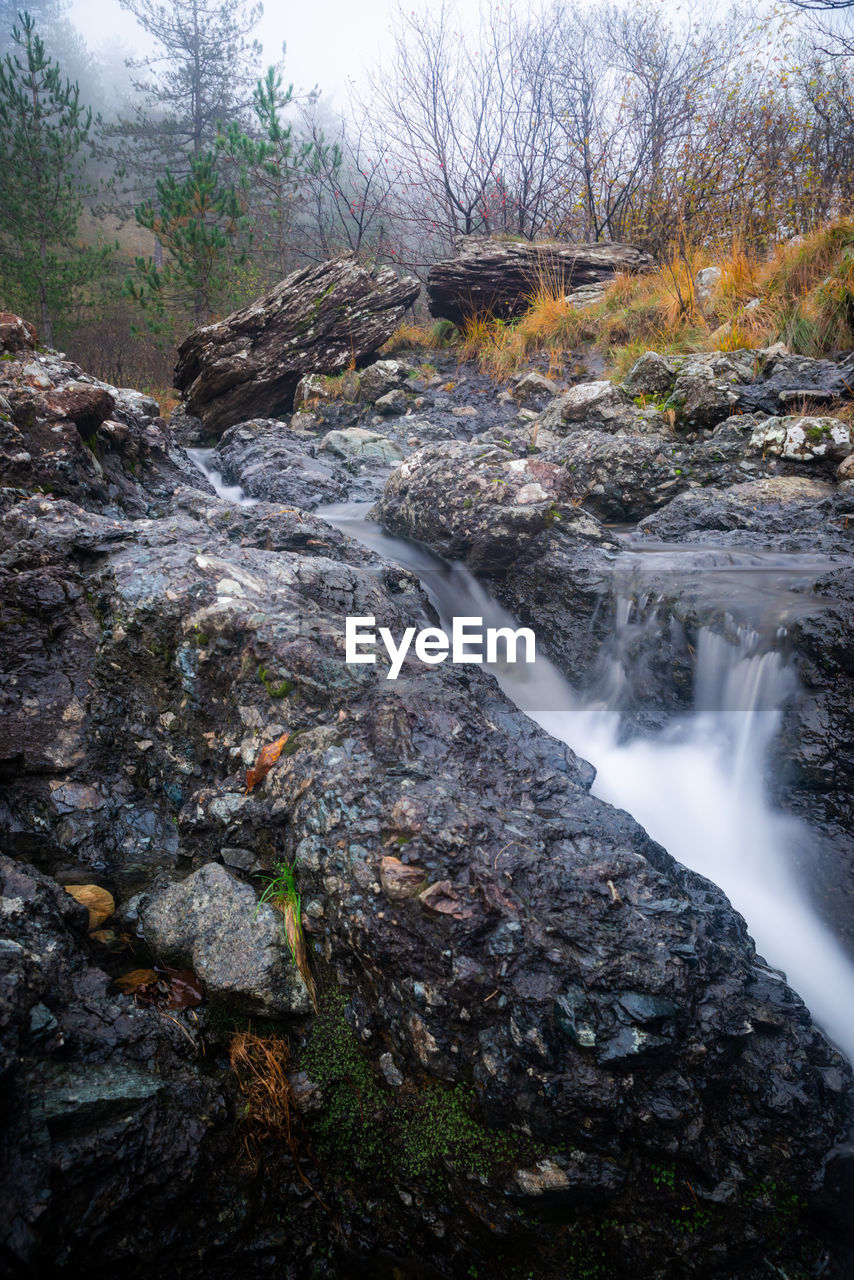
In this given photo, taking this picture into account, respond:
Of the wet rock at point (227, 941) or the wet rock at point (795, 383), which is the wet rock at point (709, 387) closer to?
the wet rock at point (795, 383)

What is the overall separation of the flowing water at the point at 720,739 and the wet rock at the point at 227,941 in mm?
1591

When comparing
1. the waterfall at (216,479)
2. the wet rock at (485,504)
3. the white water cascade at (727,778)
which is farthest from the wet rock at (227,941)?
the waterfall at (216,479)

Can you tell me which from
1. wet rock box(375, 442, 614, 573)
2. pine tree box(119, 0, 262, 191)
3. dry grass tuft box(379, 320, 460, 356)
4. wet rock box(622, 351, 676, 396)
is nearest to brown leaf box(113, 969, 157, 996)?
wet rock box(375, 442, 614, 573)

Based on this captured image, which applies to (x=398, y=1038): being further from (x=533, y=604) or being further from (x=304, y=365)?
(x=304, y=365)

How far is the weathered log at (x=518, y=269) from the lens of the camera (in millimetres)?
9000

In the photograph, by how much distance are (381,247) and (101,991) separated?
1505 centimetres

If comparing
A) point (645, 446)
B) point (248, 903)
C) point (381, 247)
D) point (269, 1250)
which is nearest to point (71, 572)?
point (248, 903)

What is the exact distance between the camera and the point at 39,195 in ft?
37.9

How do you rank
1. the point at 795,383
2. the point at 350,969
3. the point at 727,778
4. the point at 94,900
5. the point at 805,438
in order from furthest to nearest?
the point at 795,383
the point at 805,438
the point at 727,778
the point at 94,900
the point at 350,969

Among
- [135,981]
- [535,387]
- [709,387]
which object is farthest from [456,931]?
[535,387]

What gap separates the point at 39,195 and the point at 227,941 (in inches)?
590

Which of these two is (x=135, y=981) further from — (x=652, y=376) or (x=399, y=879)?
(x=652, y=376)

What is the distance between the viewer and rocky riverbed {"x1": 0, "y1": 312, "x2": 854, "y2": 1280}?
4.30ft

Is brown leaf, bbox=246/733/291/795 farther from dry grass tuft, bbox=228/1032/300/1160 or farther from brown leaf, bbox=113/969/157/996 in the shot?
dry grass tuft, bbox=228/1032/300/1160
